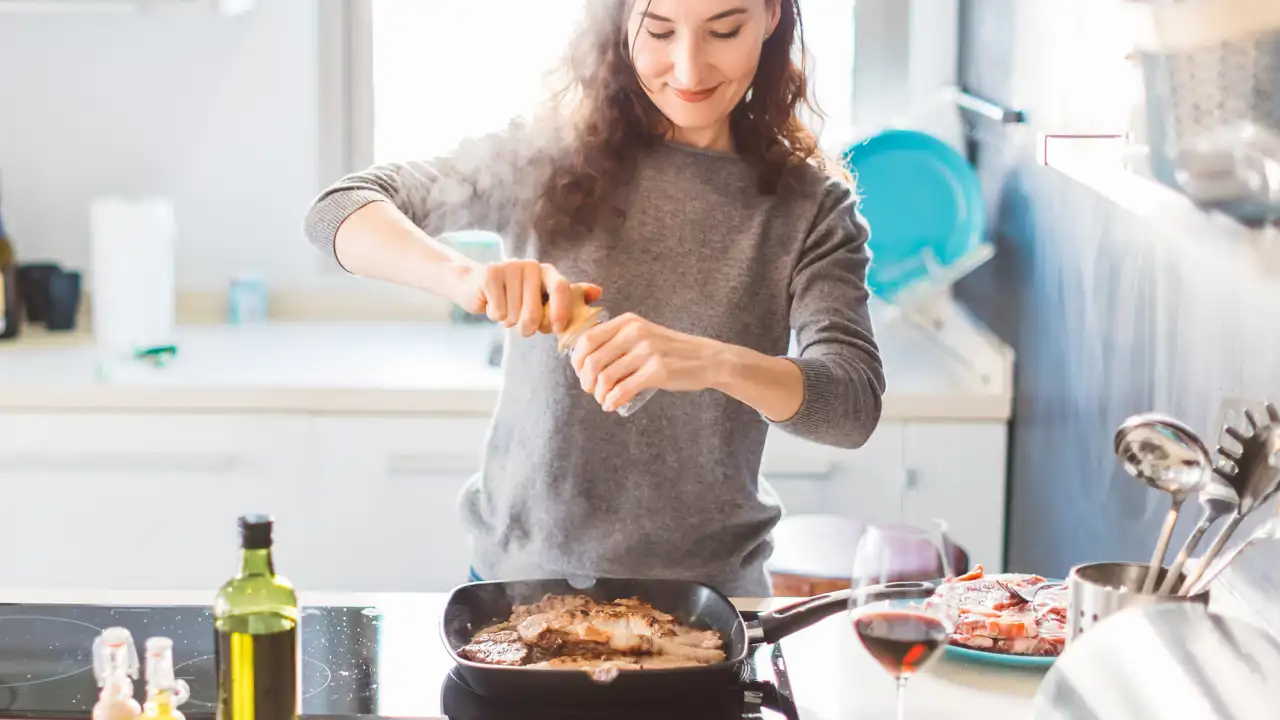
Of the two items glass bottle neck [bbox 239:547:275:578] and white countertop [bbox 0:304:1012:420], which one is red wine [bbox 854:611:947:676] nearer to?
glass bottle neck [bbox 239:547:275:578]

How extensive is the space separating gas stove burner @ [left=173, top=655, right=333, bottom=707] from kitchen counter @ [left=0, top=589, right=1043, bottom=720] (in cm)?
6

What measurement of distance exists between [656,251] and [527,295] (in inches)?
15.1

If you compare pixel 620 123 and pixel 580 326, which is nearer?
pixel 580 326

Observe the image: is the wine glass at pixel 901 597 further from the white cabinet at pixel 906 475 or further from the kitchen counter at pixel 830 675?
the white cabinet at pixel 906 475

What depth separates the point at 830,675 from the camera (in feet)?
4.64

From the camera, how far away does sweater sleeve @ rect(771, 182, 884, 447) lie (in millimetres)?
1558

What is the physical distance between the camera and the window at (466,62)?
333 cm

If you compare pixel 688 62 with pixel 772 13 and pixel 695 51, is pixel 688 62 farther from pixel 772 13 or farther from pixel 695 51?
pixel 772 13

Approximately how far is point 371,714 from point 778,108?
0.90 metres

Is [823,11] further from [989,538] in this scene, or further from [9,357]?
[9,357]

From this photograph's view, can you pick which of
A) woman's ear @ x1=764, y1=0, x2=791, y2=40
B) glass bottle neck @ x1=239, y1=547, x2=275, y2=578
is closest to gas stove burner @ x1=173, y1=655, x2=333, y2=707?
glass bottle neck @ x1=239, y1=547, x2=275, y2=578

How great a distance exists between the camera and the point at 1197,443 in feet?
4.21

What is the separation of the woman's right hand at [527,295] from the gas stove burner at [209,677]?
1.19 feet

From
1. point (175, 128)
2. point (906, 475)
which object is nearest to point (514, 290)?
point (906, 475)
